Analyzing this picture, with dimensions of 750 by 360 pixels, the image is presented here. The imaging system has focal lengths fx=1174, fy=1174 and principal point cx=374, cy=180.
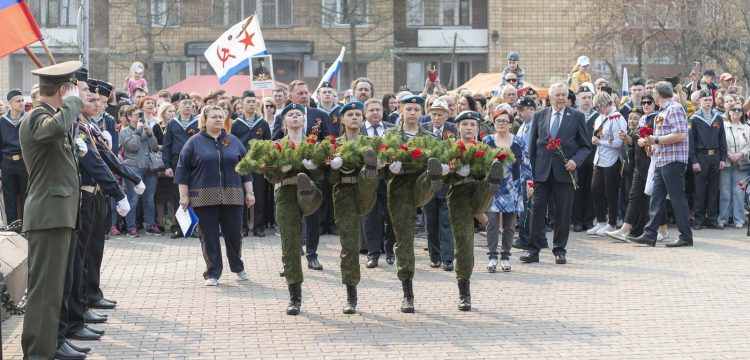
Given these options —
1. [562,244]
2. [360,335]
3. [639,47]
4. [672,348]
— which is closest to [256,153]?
[360,335]

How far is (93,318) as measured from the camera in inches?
409

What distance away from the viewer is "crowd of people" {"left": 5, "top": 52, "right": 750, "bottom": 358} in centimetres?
959

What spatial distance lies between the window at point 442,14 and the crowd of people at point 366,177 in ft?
73.4

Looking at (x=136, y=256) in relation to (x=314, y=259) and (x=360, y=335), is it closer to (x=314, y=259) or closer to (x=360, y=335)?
(x=314, y=259)

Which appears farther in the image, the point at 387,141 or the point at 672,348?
the point at 387,141

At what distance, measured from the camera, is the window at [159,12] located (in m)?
42.1

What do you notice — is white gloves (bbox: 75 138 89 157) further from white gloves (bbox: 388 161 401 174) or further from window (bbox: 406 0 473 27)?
window (bbox: 406 0 473 27)

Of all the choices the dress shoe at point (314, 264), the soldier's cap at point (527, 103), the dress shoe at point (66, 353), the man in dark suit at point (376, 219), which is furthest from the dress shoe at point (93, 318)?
the soldier's cap at point (527, 103)

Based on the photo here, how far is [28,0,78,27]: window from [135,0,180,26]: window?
3994mm

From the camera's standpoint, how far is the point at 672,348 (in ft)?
29.6

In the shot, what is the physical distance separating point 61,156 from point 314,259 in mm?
5629

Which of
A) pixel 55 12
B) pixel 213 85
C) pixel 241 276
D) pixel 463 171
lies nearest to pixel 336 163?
pixel 463 171

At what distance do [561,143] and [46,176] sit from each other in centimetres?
738

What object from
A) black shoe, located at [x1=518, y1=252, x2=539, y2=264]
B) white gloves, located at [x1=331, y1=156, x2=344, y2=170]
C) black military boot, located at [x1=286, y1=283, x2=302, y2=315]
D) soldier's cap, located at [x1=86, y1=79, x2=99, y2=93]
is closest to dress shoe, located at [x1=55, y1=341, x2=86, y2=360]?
black military boot, located at [x1=286, y1=283, x2=302, y2=315]
